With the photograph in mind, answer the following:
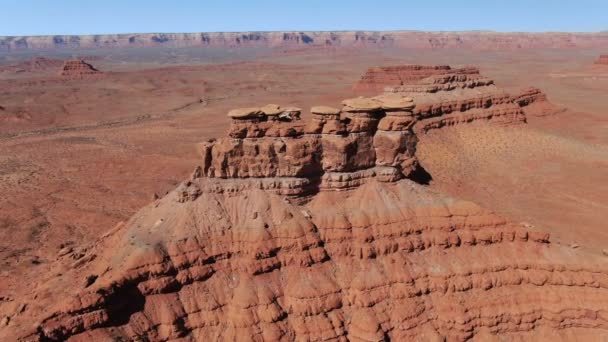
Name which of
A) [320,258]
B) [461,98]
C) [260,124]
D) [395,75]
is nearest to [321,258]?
[320,258]

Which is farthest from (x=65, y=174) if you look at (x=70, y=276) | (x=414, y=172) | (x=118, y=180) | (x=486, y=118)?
(x=486, y=118)

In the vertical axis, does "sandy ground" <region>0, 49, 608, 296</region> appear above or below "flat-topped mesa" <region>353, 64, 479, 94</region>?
below

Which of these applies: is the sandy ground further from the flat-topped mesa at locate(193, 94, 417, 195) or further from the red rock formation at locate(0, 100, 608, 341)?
the flat-topped mesa at locate(193, 94, 417, 195)

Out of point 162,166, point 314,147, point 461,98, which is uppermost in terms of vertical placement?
point 314,147

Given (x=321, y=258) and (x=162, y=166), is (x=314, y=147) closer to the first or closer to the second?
(x=321, y=258)

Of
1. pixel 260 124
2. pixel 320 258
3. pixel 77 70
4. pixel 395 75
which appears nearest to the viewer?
pixel 320 258

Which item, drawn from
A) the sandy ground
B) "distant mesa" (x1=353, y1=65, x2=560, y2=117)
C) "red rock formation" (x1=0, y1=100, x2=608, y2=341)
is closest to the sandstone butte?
"red rock formation" (x1=0, y1=100, x2=608, y2=341)

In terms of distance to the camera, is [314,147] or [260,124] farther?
[314,147]
